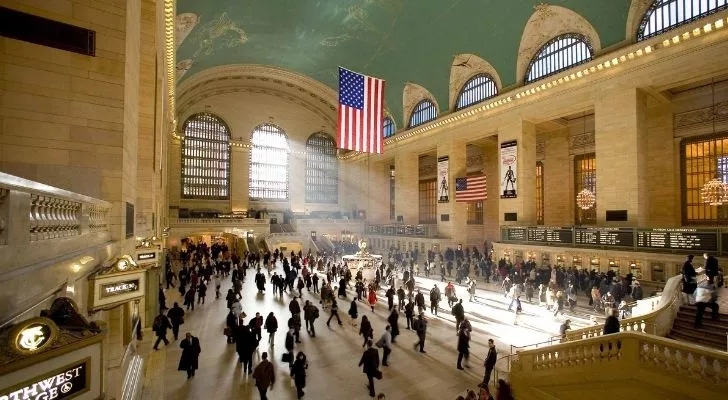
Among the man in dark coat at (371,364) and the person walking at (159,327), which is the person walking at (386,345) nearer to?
the man in dark coat at (371,364)

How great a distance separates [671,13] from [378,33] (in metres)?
14.2

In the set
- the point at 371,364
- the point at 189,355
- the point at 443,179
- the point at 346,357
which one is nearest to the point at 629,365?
the point at 371,364

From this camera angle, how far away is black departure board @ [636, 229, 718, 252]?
11492 mm

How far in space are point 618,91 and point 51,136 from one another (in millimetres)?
17714

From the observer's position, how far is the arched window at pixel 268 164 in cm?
3444

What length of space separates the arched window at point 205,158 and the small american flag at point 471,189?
2083 cm

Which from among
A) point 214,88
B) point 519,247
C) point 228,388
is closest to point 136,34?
point 228,388

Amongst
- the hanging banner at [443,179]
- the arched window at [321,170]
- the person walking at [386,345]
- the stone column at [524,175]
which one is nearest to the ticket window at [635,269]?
the stone column at [524,175]

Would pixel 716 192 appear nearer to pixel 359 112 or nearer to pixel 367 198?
pixel 359 112

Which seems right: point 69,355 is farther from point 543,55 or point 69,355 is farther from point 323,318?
point 543,55

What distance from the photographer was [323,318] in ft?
36.1

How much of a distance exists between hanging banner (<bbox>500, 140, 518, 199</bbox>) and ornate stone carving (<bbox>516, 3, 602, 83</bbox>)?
341cm

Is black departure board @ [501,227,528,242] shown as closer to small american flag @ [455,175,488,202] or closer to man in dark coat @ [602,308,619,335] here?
small american flag @ [455,175,488,202]

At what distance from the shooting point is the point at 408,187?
27734 mm
